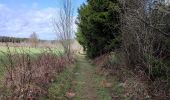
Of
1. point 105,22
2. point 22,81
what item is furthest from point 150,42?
point 105,22

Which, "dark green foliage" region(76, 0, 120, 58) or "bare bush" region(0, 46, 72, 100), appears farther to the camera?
"dark green foliage" region(76, 0, 120, 58)

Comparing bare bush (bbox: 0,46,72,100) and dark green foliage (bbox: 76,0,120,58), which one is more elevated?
dark green foliage (bbox: 76,0,120,58)

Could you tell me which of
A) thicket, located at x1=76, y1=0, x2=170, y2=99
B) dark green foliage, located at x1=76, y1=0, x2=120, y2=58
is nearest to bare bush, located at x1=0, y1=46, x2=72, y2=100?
thicket, located at x1=76, y1=0, x2=170, y2=99

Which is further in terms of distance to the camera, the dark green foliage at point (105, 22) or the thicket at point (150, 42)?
the dark green foliage at point (105, 22)

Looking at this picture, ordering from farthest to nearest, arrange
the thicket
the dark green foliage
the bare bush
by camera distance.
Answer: the dark green foliage, the thicket, the bare bush

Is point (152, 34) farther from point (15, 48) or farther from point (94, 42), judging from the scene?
point (94, 42)

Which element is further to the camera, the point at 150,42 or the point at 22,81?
the point at 150,42

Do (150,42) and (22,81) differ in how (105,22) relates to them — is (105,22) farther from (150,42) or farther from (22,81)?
(22,81)

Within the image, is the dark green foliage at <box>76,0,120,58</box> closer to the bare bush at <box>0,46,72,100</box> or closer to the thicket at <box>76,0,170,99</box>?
the thicket at <box>76,0,170,99</box>

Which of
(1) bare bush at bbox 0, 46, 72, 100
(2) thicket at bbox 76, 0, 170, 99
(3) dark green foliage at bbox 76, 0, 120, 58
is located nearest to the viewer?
(1) bare bush at bbox 0, 46, 72, 100

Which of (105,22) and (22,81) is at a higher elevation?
(105,22)

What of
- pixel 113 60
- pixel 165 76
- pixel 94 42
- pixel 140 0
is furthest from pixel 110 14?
pixel 165 76

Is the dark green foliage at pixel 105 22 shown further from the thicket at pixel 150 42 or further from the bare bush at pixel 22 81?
the bare bush at pixel 22 81

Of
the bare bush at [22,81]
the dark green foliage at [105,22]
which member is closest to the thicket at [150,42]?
the bare bush at [22,81]
